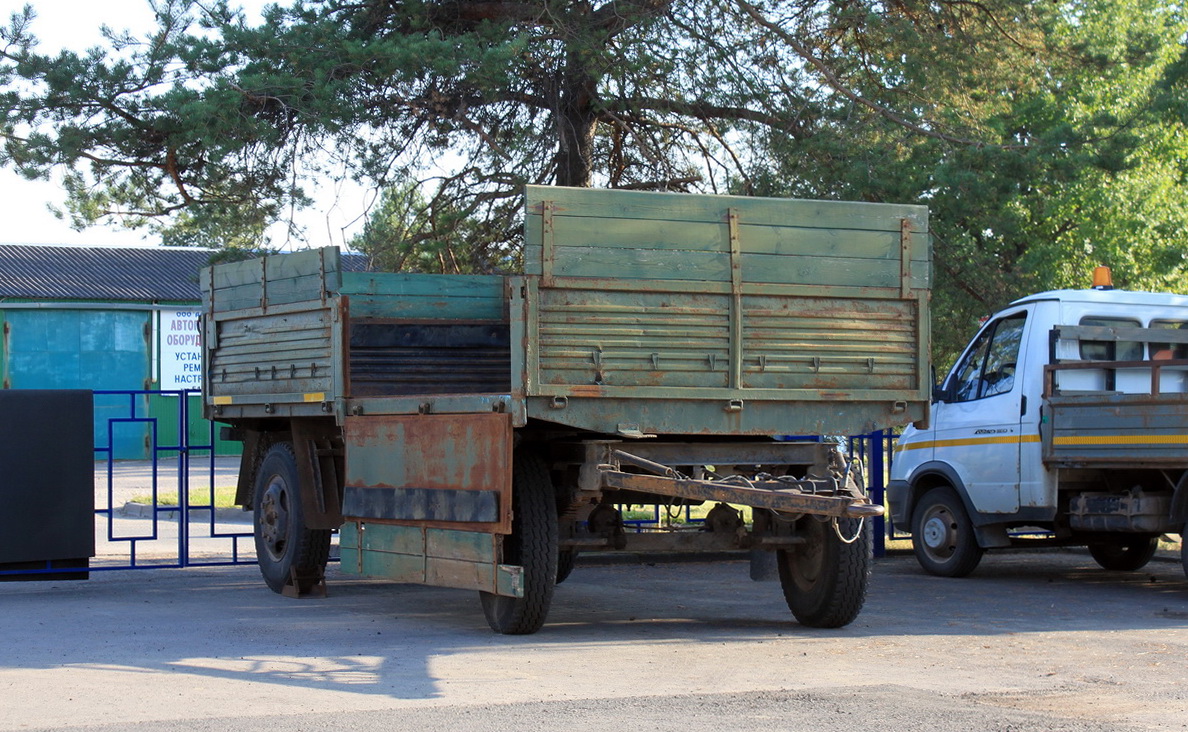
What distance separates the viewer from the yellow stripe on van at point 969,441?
11784 millimetres

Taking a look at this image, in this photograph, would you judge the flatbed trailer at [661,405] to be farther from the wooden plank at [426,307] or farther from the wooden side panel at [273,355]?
the wooden plank at [426,307]

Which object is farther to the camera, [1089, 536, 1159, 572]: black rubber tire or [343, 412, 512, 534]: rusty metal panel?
[1089, 536, 1159, 572]: black rubber tire

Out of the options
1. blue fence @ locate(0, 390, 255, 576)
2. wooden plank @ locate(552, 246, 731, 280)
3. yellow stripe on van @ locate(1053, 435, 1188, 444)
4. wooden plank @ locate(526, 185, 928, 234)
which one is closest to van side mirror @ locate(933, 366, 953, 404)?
yellow stripe on van @ locate(1053, 435, 1188, 444)

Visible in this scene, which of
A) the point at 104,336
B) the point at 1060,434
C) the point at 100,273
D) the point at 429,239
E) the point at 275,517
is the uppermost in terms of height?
the point at 100,273

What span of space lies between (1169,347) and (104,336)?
30835mm

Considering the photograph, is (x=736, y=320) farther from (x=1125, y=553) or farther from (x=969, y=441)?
(x=1125, y=553)

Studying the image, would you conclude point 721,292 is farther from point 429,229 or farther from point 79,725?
point 429,229

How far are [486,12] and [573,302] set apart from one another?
26.5 feet

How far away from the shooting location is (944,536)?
42.0 feet

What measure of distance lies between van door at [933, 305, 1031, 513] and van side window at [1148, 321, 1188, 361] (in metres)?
1.13

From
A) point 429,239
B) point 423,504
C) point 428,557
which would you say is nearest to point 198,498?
point 429,239

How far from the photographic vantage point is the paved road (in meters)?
6.31

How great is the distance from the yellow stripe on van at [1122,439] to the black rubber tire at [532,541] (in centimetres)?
479

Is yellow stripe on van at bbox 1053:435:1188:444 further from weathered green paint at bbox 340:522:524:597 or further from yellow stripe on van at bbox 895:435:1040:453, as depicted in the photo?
weathered green paint at bbox 340:522:524:597
